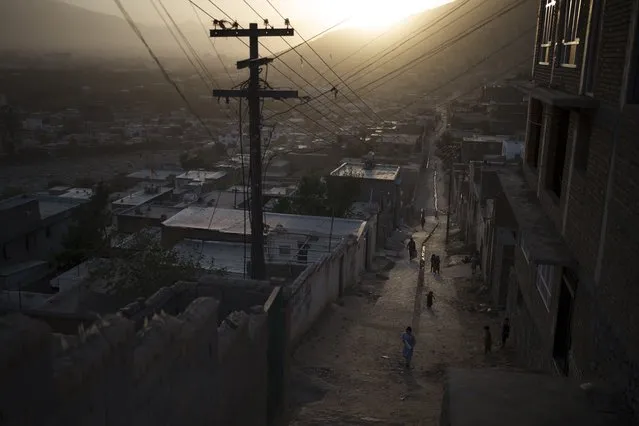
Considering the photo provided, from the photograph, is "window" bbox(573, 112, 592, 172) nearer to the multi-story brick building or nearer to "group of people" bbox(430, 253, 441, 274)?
the multi-story brick building

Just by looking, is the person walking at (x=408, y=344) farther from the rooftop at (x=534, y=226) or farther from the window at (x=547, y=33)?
the window at (x=547, y=33)

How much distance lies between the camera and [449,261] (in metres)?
26.2

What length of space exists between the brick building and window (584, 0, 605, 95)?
0.01 meters

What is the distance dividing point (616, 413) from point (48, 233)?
2938 centimetres

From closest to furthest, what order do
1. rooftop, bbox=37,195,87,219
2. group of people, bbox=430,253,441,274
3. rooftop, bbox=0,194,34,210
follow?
group of people, bbox=430,253,441,274, rooftop, bbox=0,194,34,210, rooftop, bbox=37,195,87,219

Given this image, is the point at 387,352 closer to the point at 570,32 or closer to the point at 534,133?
the point at 534,133

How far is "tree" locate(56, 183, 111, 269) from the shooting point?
84.3ft

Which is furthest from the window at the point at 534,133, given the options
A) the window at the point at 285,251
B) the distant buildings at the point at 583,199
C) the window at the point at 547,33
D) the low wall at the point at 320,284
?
the window at the point at 285,251

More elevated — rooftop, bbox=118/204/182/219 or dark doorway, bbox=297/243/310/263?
dark doorway, bbox=297/243/310/263

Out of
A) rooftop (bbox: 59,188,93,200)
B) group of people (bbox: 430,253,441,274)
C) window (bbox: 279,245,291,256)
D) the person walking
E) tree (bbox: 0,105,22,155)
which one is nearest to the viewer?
the person walking

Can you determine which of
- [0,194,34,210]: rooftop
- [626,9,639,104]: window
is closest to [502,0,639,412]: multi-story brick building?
[626,9,639,104]: window

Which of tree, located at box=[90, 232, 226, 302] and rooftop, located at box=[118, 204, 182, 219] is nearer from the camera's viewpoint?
tree, located at box=[90, 232, 226, 302]

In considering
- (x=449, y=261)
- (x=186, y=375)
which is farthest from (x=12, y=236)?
(x=186, y=375)

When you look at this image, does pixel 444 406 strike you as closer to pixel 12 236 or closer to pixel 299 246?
pixel 299 246
